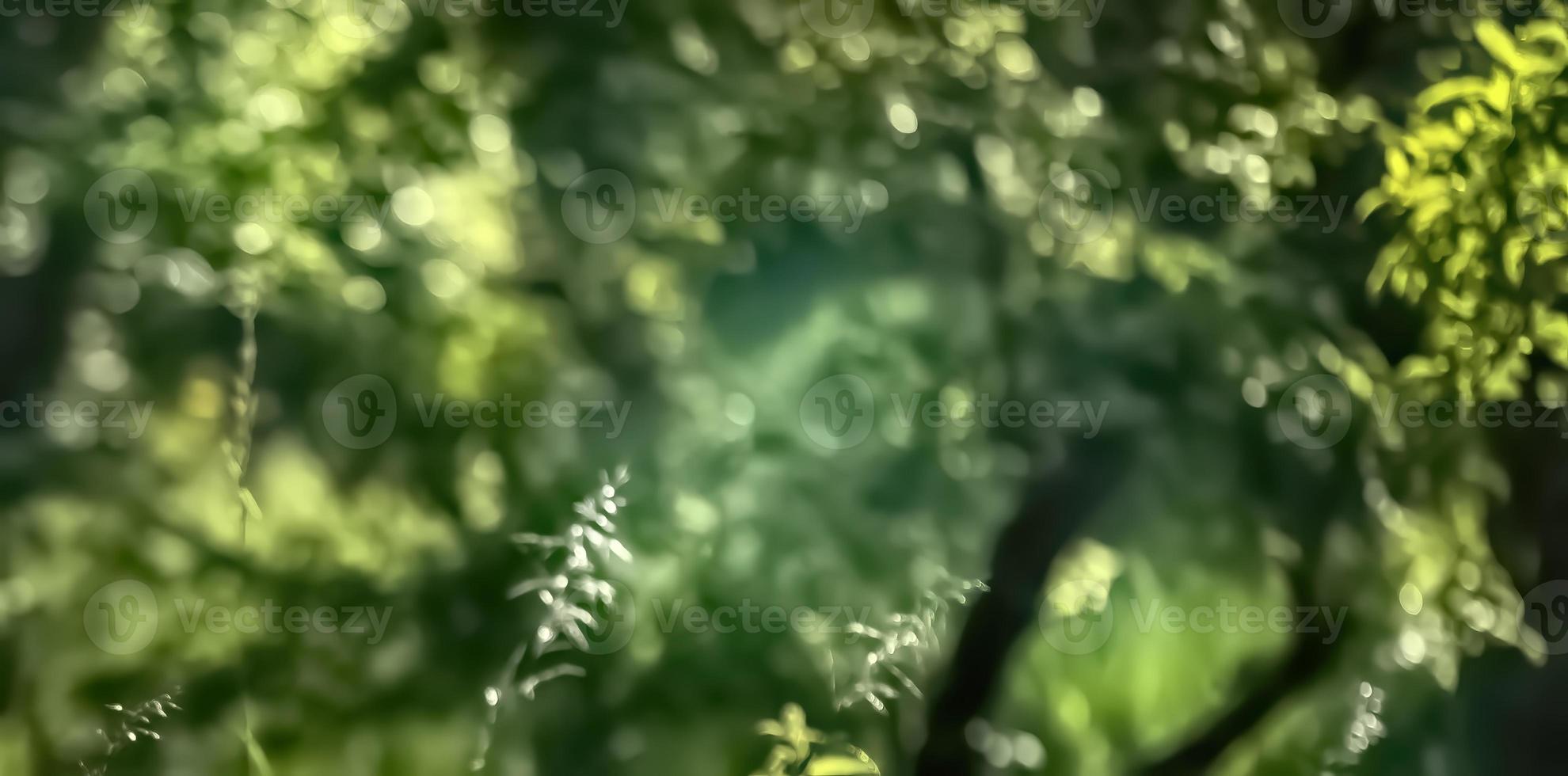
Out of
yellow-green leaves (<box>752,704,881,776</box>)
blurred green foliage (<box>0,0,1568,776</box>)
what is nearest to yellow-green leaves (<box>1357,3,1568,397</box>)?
blurred green foliage (<box>0,0,1568,776</box>)

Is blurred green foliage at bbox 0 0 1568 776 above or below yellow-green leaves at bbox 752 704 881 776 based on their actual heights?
above

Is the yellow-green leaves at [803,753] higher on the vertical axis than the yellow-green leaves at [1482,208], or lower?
lower

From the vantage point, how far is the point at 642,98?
570mm

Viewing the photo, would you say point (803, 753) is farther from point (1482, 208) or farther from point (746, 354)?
point (1482, 208)

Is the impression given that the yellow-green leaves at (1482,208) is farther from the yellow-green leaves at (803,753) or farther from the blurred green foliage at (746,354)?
the yellow-green leaves at (803,753)

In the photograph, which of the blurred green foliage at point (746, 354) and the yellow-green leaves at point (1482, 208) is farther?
the yellow-green leaves at point (1482, 208)

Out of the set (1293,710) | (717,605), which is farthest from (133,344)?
(1293,710)

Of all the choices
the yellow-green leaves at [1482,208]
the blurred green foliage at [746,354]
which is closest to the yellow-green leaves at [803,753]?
the blurred green foliage at [746,354]

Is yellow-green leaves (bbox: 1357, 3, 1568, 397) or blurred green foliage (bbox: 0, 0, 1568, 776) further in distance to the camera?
yellow-green leaves (bbox: 1357, 3, 1568, 397)

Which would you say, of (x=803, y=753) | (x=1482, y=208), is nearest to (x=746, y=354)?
(x=803, y=753)

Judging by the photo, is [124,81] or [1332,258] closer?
[124,81]

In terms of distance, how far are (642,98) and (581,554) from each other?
243 mm

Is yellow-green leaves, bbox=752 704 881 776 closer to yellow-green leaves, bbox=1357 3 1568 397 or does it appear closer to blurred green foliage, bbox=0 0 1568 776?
blurred green foliage, bbox=0 0 1568 776

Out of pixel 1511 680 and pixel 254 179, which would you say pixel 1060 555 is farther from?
pixel 254 179
